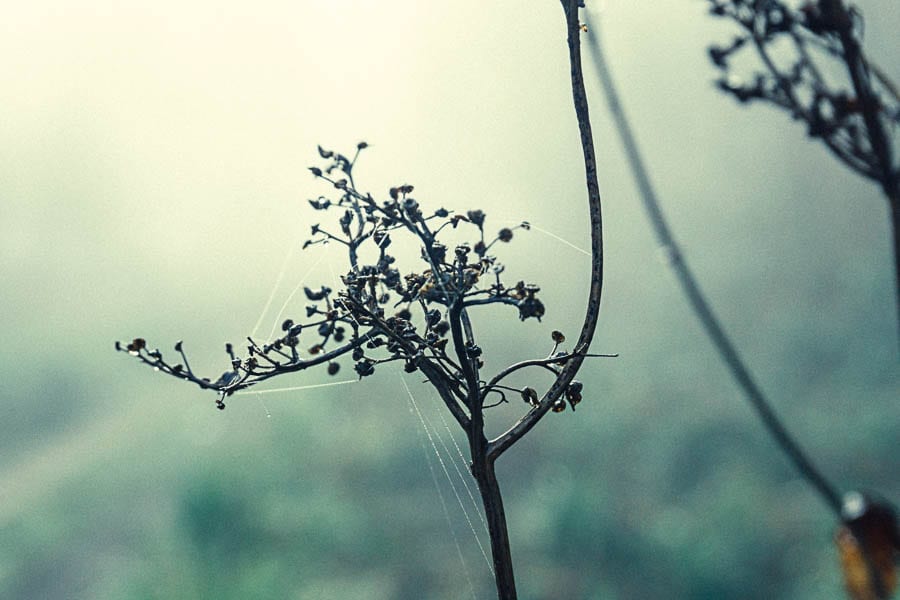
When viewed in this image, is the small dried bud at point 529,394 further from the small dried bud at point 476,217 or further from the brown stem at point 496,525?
the small dried bud at point 476,217

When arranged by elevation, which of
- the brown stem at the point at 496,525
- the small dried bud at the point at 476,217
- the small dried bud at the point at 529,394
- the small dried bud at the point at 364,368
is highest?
the small dried bud at the point at 476,217

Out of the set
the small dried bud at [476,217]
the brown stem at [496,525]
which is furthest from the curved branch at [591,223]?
the small dried bud at [476,217]

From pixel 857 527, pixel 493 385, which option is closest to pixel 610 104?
pixel 493 385

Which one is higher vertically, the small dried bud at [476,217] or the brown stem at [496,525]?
the small dried bud at [476,217]

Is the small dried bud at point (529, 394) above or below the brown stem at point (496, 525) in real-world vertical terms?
above

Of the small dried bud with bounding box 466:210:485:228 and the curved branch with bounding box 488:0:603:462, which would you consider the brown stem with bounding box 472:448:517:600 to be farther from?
the small dried bud with bounding box 466:210:485:228

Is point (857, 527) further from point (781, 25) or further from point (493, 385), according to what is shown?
point (781, 25)

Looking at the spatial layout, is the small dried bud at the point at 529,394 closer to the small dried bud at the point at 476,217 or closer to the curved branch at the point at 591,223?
the curved branch at the point at 591,223

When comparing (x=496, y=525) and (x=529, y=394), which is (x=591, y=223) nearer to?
(x=529, y=394)

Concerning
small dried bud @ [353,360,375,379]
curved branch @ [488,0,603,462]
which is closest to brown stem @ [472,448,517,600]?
curved branch @ [488,0,603,462]

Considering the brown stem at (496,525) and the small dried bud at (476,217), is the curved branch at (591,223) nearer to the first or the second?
the brown stem at (496,525)

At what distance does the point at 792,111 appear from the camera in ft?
3.42

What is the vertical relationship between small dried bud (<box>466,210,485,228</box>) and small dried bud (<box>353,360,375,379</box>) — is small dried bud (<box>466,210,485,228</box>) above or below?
above

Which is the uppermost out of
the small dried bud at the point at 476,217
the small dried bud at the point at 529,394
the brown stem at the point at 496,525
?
the small dried bud at the point at 476,217
